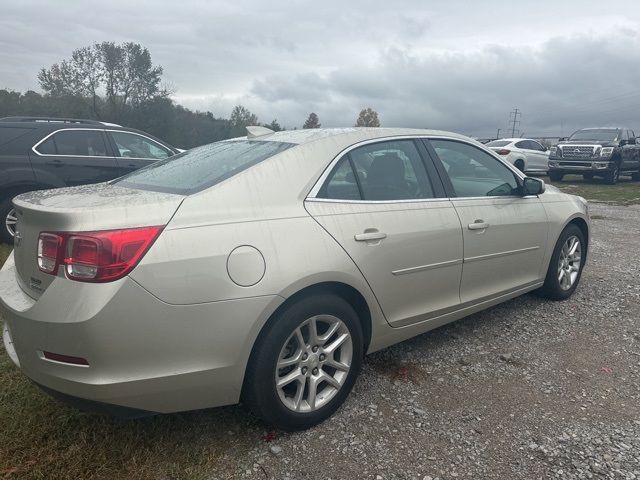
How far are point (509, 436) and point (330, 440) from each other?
3.02 feet

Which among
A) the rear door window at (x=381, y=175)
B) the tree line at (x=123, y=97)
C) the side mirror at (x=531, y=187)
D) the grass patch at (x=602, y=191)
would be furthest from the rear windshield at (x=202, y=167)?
the tree line at (x=123, y=97)

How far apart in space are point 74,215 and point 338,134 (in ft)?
5.09

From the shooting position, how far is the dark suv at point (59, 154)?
5.95 meters

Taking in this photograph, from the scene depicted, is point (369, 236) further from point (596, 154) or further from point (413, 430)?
point (596, 154)

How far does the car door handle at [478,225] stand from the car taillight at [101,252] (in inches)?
82.9

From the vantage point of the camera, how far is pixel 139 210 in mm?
2152

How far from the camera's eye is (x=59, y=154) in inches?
251

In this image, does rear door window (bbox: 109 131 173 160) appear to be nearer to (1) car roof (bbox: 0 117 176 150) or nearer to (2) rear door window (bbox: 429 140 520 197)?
(1) car roof (bbox: 0 117 176 150)

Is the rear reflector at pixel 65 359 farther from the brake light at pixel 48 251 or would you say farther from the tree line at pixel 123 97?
the tree line at pixel 123 97

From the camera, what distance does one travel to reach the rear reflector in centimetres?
202

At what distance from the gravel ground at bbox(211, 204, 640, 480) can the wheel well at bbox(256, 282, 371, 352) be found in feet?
1.45

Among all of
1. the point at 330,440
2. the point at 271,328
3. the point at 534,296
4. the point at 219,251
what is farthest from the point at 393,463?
the point at 534,296

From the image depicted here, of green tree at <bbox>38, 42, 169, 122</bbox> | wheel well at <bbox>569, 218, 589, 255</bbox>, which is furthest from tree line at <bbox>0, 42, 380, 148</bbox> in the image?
wheel well at <bbox>569, 218, 589, 255</bbox>

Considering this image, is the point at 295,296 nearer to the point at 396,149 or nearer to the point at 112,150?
the point at 396,149
